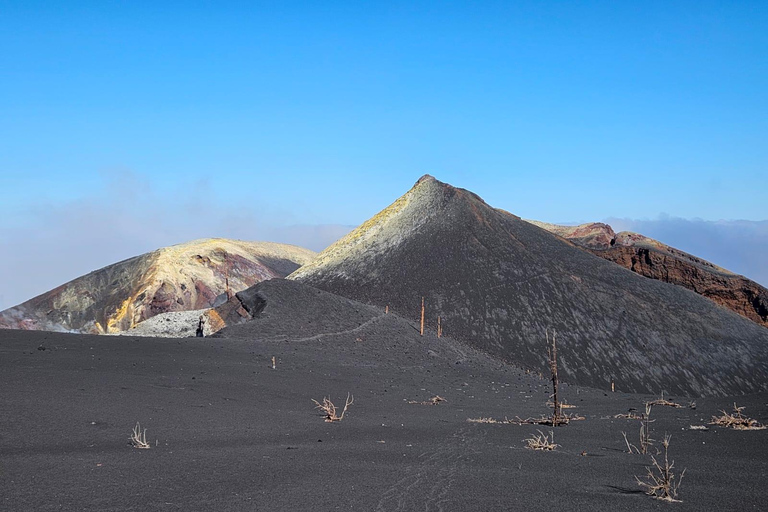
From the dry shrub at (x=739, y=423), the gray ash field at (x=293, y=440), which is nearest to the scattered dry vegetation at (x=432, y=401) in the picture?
the gray ash field at (x=293, y=440)

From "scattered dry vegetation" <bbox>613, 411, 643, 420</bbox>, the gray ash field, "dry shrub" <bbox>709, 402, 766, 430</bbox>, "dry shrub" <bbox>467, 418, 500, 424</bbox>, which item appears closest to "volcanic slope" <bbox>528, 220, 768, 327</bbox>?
the gray ash field

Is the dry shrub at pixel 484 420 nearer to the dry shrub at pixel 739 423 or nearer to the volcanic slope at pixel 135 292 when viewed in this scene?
the dry shrub at pixel 739 423

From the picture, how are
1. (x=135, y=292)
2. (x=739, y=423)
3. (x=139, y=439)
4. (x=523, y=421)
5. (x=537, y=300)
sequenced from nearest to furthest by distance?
(x=139, y=439) < (x=739, y=423) < (x=523, y=421) < (x=537, y=300) < (x=135, y=292)

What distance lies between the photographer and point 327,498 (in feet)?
24.0

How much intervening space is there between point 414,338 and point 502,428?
1623 cm

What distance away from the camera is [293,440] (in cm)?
1091

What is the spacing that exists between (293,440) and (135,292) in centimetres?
4900

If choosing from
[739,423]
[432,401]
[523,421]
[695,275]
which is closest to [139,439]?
[523,421]

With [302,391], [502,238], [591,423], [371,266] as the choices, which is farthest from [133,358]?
[502,238]

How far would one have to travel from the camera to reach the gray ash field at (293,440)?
23.9 ft

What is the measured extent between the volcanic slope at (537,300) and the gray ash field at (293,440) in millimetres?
12817

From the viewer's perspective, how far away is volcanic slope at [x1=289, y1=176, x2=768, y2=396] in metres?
33.8

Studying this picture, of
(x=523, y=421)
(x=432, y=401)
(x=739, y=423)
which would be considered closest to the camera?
(x=739, y=423)

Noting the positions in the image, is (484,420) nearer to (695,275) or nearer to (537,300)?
(537,300)
